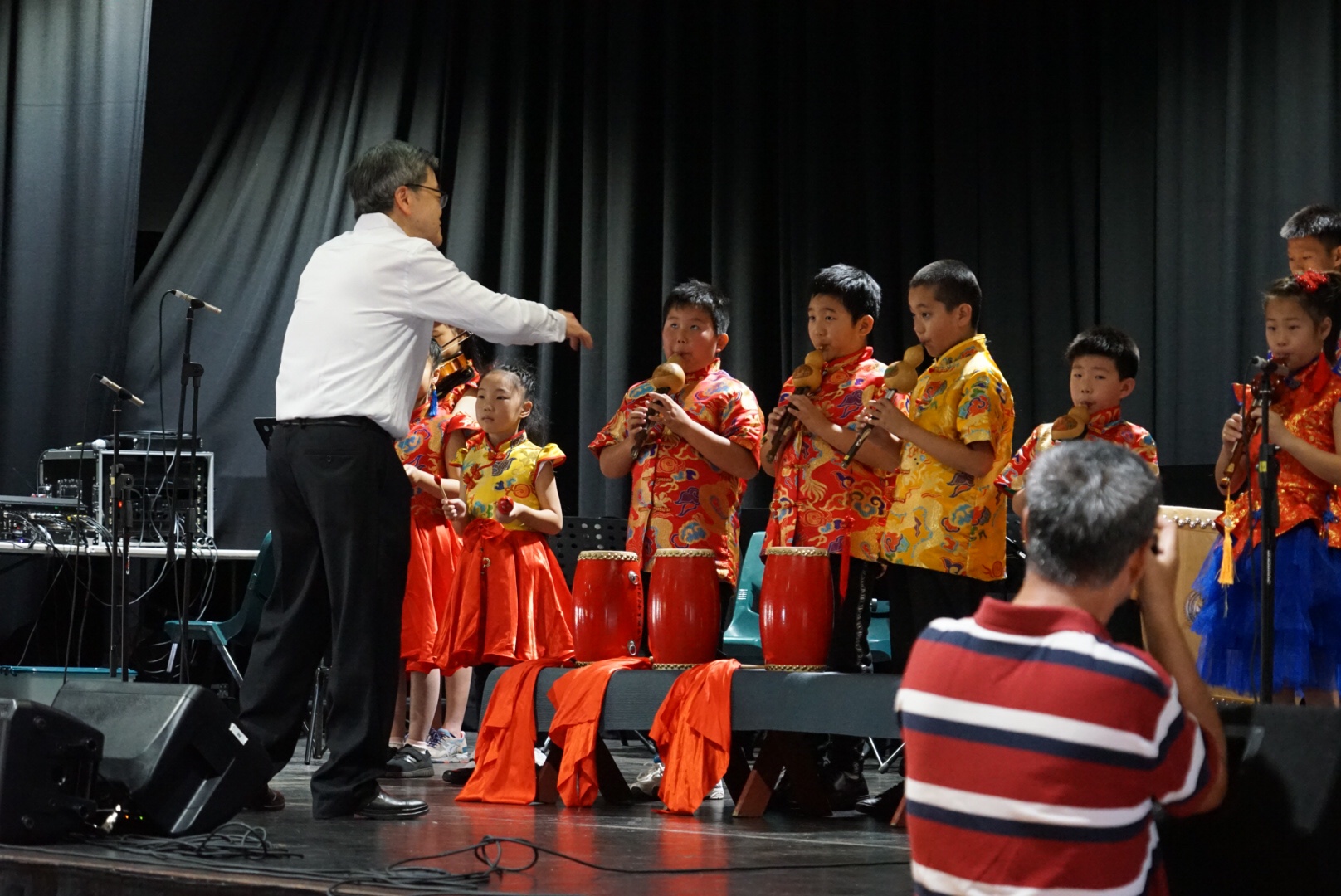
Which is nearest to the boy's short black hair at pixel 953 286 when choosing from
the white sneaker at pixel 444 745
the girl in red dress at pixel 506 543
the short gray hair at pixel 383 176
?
the short gray hair at pixel 383 176

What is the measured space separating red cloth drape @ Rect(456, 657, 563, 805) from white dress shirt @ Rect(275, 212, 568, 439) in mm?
701

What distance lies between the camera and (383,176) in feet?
10.3

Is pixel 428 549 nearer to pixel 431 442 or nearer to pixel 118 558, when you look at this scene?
pixel 431 442

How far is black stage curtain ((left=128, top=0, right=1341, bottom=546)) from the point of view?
4.64 m

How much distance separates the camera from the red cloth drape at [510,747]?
3.30 m

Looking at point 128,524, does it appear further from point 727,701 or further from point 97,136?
point 97,136

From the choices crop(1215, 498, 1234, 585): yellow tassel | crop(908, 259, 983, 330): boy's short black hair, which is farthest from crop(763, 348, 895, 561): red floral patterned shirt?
crop(1215, 498, 1234, 585): yellow tassel

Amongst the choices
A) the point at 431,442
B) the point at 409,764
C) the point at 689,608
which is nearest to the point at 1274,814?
the point at 689,608

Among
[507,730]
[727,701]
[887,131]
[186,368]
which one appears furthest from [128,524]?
[887,131]

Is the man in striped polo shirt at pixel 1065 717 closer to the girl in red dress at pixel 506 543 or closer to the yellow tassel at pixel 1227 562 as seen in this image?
the yellow tassel at pixel 1227 562

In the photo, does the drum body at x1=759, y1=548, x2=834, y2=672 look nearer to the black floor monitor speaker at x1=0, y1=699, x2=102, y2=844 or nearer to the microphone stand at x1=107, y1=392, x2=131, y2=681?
the black floor monitor speaker at x1=0, y1=699, x2=102, y2=844

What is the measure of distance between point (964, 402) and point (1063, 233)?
217cm

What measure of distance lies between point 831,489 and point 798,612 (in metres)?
0.44

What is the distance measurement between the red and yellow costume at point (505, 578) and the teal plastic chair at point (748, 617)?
870 mm
